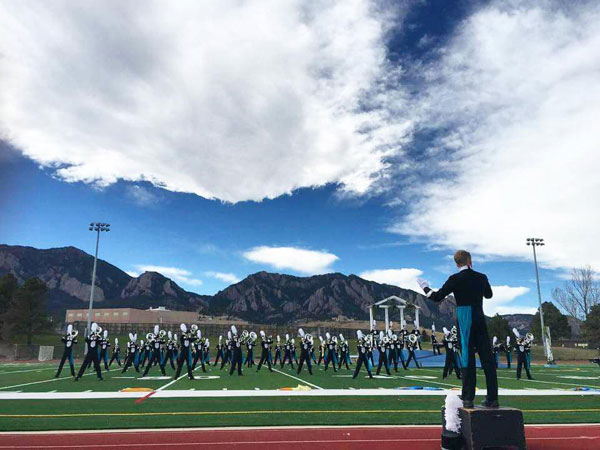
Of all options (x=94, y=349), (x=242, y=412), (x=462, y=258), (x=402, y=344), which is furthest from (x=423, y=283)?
(x=402, y=344)

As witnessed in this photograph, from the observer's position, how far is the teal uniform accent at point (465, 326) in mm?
5250

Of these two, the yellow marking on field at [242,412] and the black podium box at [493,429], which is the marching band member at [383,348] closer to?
the yellow marking on field at [242,412]

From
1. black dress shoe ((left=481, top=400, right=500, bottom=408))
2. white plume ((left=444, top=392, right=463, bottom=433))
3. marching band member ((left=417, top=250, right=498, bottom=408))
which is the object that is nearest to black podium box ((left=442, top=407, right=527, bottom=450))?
white plume ((left=444, top=392, right=463, bottom=433))

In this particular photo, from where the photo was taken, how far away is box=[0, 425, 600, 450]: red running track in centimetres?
543

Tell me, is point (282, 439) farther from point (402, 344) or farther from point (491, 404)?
A: point (402, 344)

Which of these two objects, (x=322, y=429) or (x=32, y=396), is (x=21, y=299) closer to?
(x=32, y=396)

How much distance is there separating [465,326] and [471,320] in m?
0.11

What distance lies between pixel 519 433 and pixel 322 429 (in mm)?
2956

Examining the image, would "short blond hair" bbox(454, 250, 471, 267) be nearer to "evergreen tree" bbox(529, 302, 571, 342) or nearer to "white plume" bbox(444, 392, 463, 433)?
"white plume" bbox(444, 392, 463, 433)

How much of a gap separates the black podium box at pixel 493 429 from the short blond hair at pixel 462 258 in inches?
70.9

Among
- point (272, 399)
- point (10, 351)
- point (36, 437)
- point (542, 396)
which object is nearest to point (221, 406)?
point (272, 399)

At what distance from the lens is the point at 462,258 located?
223 inches

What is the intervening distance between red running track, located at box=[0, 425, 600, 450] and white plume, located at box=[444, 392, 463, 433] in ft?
2.18

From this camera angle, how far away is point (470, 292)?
536cm
